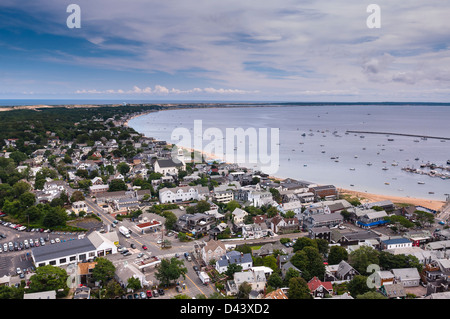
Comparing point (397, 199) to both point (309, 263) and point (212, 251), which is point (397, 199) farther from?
point (212, 251)

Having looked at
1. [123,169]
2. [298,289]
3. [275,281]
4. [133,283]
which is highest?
[123,169]

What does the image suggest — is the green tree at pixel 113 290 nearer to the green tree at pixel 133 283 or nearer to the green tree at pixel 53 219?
the green tree at pixel 133 283

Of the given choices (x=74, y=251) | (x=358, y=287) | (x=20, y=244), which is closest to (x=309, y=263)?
(x=358, y=287)

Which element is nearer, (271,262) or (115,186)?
(271,262)

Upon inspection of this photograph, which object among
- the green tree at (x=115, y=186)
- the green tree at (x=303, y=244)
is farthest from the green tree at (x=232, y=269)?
the green tree at (x=115, y=186)

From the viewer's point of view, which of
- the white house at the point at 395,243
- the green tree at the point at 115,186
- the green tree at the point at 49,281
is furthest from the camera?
the green tree at the point at 115,186

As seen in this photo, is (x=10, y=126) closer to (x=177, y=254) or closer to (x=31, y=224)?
(x=31, y=224)

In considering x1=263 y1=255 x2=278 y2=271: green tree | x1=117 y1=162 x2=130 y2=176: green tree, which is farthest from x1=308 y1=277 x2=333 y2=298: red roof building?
x1=117 y1=162 x2=130 y2=176: green tree
